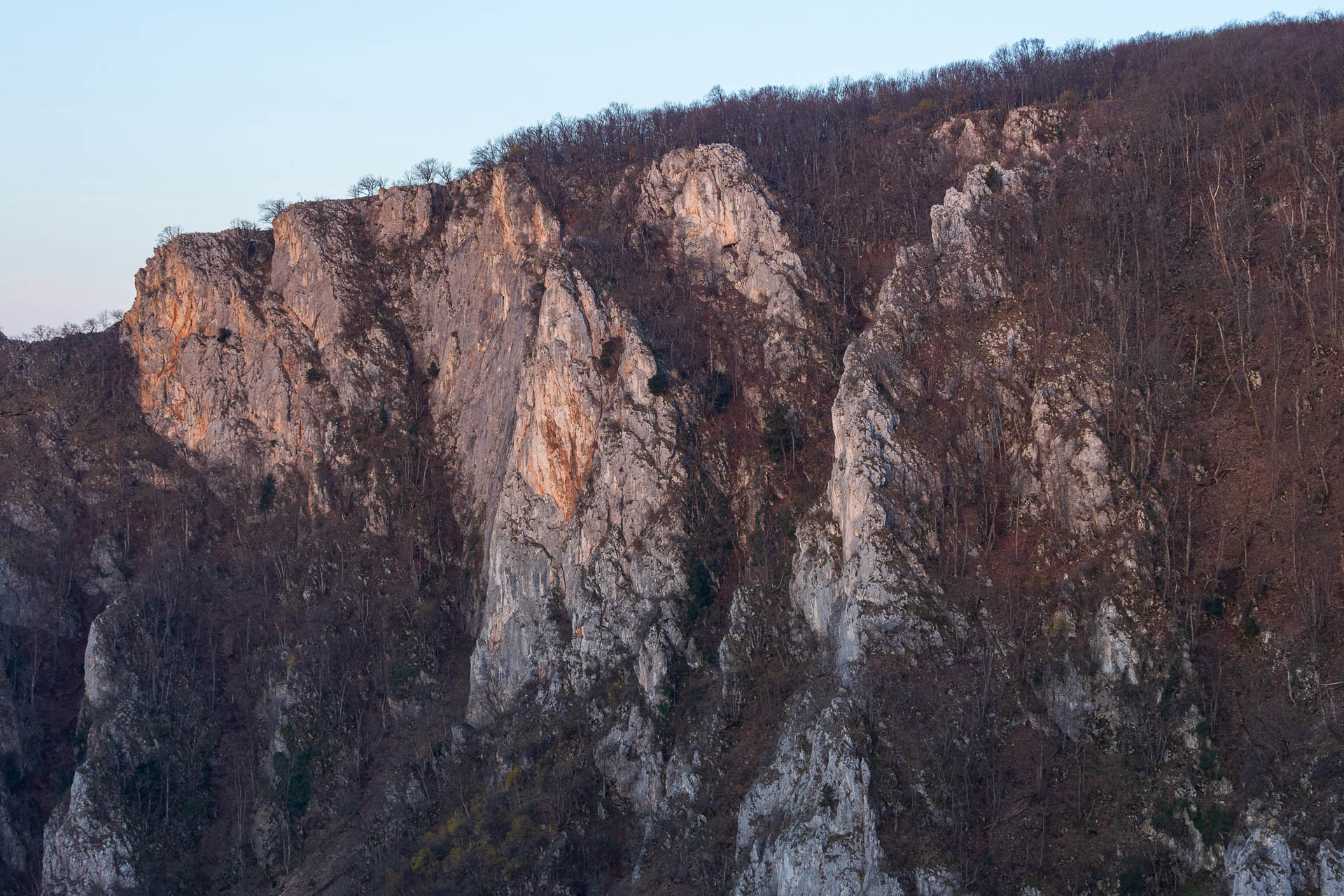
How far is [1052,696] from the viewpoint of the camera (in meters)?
46.9

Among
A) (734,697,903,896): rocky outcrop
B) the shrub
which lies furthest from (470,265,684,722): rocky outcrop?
the shrub

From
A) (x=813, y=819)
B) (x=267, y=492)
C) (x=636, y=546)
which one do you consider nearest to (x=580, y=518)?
(x=636, y=546)

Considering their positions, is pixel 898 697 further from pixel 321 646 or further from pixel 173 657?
pixel 173 657

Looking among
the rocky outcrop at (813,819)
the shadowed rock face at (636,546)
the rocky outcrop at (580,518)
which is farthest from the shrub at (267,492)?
the rocky outcrop at (813,819)

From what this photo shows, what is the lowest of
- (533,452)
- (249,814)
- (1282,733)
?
(249,814)

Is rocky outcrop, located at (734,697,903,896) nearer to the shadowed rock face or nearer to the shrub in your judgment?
the shadowed rock face

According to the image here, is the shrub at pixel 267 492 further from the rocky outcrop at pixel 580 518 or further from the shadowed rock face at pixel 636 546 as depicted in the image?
the rocky outcrop at pixel 580 518

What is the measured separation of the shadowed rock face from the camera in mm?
47375

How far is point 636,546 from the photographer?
202 ft

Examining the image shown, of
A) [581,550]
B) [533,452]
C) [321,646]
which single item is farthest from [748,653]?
[321,646]

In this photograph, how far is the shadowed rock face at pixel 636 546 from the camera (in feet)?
155

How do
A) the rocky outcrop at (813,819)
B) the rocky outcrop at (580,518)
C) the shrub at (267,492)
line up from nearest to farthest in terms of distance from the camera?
the rocky outcrop at (813,819) → the rocky outcrop at (580,518) → the shrub at (267,492)

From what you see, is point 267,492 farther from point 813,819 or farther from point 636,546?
point 813,819

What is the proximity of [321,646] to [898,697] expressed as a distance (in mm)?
37387
